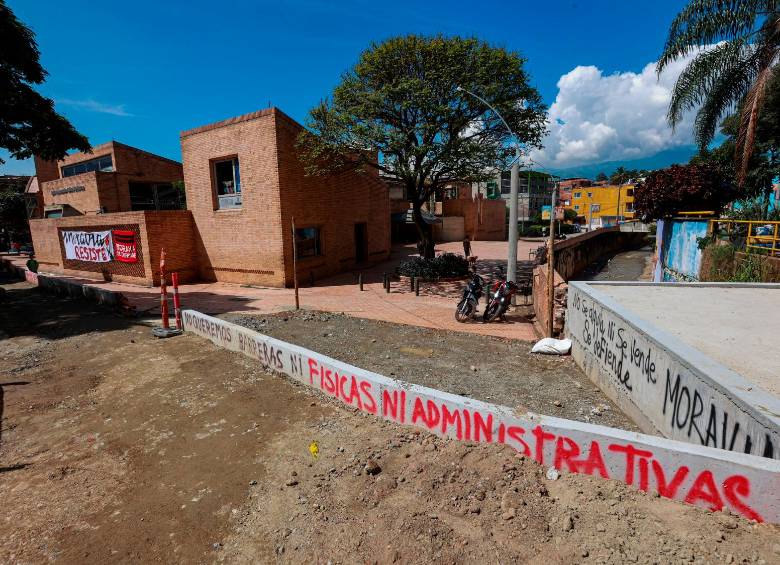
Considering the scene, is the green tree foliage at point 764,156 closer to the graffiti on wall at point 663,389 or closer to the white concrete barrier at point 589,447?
the graffiti on wall at point 663,389

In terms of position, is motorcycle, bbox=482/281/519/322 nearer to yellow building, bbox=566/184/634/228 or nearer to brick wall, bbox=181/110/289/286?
brick wall, bbox=181/110/289/286

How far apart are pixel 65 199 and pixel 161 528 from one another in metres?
32.6

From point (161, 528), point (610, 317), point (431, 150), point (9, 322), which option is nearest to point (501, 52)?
point (431, 150)

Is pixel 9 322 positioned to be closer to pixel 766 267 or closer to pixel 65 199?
pixel 766 267

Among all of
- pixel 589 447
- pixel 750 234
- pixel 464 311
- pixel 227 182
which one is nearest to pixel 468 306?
pixel 464 311

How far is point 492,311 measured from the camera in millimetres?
9836

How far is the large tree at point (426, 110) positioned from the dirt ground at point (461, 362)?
8060mm

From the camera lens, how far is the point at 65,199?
89.0 feet

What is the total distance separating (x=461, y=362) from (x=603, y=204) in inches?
3227

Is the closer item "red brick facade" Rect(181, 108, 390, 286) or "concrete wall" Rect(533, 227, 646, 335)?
Answer: "concrete wall" Rect(533, 227, 646, 335)

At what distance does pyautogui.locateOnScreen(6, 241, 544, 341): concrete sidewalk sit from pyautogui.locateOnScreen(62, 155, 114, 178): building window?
12.5 meters

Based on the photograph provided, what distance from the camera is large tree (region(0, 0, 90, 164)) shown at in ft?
42.9

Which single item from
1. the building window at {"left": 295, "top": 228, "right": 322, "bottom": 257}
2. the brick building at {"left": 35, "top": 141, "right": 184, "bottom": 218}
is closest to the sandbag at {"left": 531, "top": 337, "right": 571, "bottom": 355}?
the building window at {"left": 295, "top": 228, "right": 322, "bottom": 257}

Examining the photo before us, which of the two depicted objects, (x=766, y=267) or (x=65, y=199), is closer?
(x=766, y=267)
